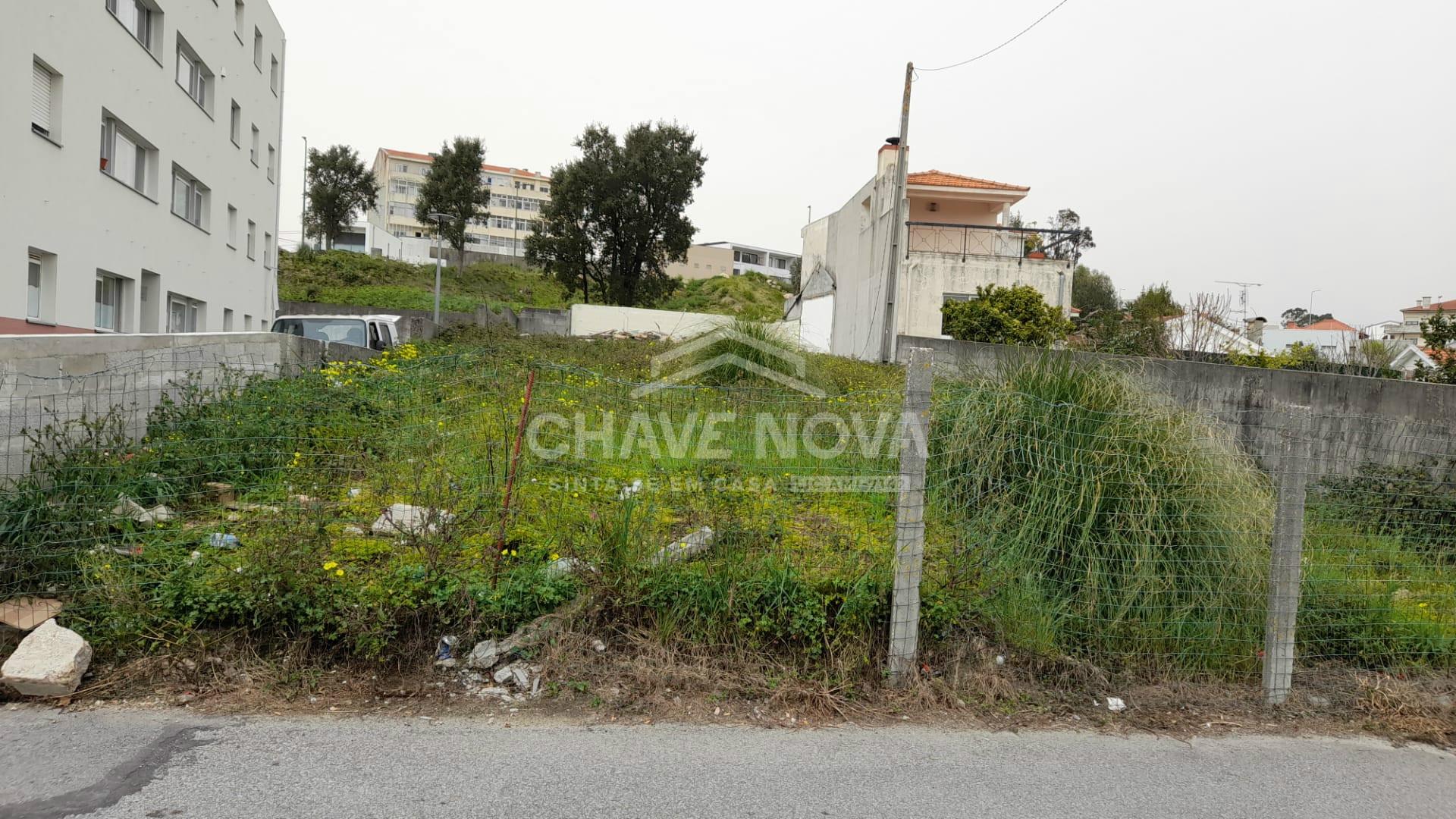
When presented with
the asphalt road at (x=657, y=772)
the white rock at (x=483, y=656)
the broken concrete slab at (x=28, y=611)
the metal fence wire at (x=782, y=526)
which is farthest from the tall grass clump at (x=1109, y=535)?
the broken concrete slab at (x=28, y=611)

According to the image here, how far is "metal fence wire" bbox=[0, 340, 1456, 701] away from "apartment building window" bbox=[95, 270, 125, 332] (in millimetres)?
11952

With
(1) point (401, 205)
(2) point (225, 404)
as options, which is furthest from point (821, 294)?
(1) point (401, 205)

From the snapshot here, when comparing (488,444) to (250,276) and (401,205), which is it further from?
(401,205)

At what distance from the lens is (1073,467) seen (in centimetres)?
453

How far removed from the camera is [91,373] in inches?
207

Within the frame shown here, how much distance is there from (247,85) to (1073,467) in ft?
81.9

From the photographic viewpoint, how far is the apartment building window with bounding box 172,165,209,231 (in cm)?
1798

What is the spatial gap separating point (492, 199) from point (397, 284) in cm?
4493

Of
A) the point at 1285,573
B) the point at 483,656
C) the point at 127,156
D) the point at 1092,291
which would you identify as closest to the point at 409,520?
the point at 483,656

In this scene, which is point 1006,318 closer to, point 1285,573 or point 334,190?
point 1285,573

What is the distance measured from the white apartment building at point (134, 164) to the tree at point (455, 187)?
22748 millimetres

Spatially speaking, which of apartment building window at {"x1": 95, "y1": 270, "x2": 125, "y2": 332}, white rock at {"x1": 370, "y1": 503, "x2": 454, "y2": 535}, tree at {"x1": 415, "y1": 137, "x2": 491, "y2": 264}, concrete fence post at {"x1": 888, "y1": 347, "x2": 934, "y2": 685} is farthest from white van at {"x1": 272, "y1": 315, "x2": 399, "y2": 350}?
tree at {"x1": 415, "y1": 137, "x2": 491, "y2": 264}

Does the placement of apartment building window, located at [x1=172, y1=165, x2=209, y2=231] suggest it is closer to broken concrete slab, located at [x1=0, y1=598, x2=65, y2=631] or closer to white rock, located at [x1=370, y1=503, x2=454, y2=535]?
broken concrete slab, located at [x1=0, y1=598, x2=65, y2=631]

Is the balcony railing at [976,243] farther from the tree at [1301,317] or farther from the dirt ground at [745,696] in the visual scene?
the tree at [1301,317]
